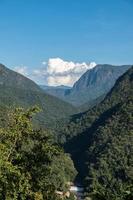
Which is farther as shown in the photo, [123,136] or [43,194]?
[123,136]

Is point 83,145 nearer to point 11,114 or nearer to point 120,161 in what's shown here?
point 120,161

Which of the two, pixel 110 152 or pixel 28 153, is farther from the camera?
pixel 110 152

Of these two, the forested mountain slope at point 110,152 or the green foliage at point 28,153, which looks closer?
the green foliage at point 28,153

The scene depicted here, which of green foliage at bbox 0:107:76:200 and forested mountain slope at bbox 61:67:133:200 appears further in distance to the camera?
forested mountain slope at bbox 61:67:133:200

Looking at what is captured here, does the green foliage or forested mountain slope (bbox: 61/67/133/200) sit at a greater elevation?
the green foliage

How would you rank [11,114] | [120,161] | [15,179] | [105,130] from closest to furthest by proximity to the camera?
[15,179] < [11,114] < [120,161] < [105,130]

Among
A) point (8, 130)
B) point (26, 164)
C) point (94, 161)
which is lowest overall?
point (94, 161)

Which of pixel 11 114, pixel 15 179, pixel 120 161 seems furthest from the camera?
pixel 120 161

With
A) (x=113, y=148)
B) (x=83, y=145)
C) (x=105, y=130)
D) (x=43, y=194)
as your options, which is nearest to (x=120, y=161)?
(x=113, y=148)

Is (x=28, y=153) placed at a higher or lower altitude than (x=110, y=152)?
higher

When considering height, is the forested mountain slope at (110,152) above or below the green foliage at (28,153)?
below

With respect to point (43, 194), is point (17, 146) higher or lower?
higher
